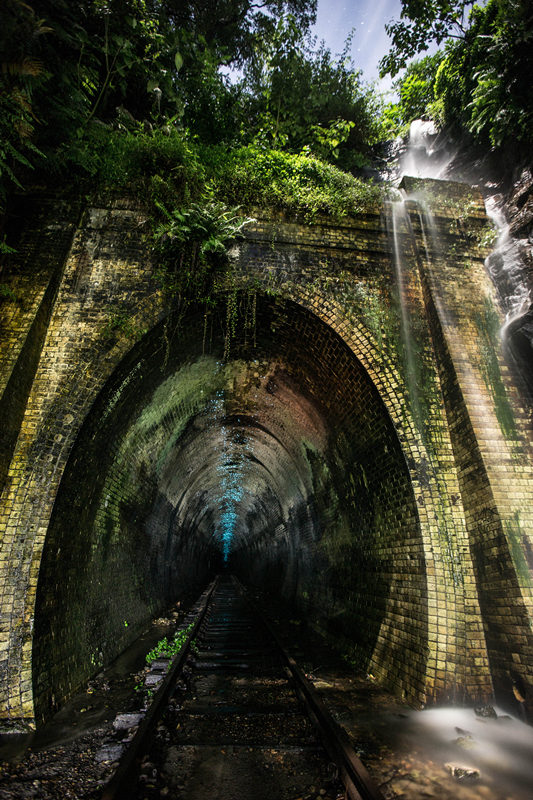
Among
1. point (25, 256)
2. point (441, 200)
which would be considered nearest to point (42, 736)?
point (25, 256)

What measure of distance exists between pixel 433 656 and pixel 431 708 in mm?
511

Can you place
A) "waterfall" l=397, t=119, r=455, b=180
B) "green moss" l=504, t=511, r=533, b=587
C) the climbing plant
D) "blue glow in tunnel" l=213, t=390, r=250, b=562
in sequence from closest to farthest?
"green moss" l=504, t=511, r=533, b=587
the climbing plant
"waterfall" l=397, t=119, r=455, b=180
"blue glow in tunnel" l=213, t=390, r=250, b=562

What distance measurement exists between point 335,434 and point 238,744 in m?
4.70

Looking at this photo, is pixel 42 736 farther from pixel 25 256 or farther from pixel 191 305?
pixel 25 256

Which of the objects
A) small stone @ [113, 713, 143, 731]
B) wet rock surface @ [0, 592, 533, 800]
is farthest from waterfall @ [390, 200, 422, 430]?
small stone @ [113, 713, 143, 731]

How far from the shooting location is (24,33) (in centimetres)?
399

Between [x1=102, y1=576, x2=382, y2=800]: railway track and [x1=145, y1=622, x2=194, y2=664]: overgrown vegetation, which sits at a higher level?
[x1=145, y1=622, x2=194, y2=664]: overgrown vegetation

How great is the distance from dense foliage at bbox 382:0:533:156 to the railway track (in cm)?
774

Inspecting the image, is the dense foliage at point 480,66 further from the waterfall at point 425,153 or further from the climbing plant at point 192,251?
the climbing plant at point 192,251

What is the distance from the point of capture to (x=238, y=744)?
3.49 metres

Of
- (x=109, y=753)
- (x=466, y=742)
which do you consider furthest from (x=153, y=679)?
(x=466, y=742)

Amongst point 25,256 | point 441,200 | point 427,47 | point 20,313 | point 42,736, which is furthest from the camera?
point 427,47

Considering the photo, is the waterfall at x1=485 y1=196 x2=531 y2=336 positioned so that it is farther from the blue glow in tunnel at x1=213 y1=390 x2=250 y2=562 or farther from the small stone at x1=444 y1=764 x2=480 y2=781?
the blue glow in tunnel at x1=213 y1=390 x2=250 y2=562

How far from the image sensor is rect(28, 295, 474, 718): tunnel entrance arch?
15.6 ft
